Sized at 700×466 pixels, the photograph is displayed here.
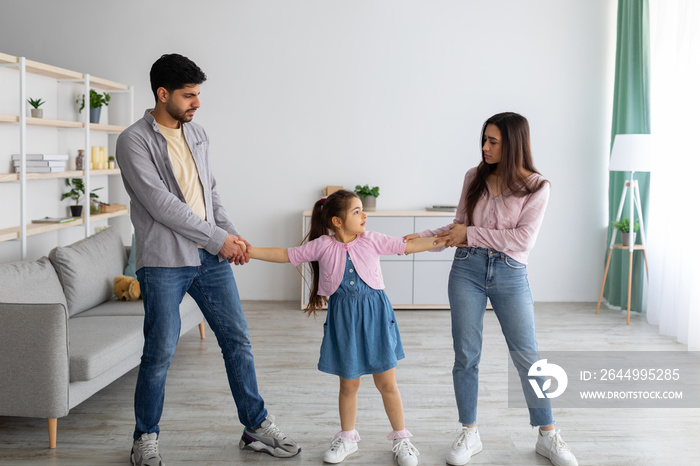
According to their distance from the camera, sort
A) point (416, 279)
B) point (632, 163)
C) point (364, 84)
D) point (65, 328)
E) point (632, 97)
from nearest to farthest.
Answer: point (65, 328)
point (632, 163)
point (632, 97)
point (416, 279)
point (364, 84)

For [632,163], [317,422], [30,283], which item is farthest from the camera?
[632,163]

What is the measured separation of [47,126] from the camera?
509 centimetres

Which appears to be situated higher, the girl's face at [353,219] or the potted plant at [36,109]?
the potted plant at [36,109]

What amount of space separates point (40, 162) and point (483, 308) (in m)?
3.40

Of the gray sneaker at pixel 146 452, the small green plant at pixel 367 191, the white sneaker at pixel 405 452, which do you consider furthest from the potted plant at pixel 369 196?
the gray sneaker at pixel 146 452

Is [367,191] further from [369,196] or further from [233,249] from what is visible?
[233,249]

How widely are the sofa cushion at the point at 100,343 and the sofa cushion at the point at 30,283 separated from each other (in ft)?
0.64

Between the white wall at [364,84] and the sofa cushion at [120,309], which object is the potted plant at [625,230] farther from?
the sofa cushion at [120,309]

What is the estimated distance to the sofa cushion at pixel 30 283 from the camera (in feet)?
11.2

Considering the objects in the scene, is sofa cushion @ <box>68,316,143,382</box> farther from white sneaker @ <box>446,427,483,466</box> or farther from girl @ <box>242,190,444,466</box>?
white sneaker @ <box>446,427,483,466</box>

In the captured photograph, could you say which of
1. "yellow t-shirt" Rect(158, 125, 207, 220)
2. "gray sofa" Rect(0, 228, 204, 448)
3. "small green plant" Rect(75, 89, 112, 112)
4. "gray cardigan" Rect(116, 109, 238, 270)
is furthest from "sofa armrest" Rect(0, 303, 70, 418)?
"small green plant" Rect(75, 89, 112, 112)

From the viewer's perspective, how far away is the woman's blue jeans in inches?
106

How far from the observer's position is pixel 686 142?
4.83 m

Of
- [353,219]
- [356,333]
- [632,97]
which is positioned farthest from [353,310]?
[632,97]
